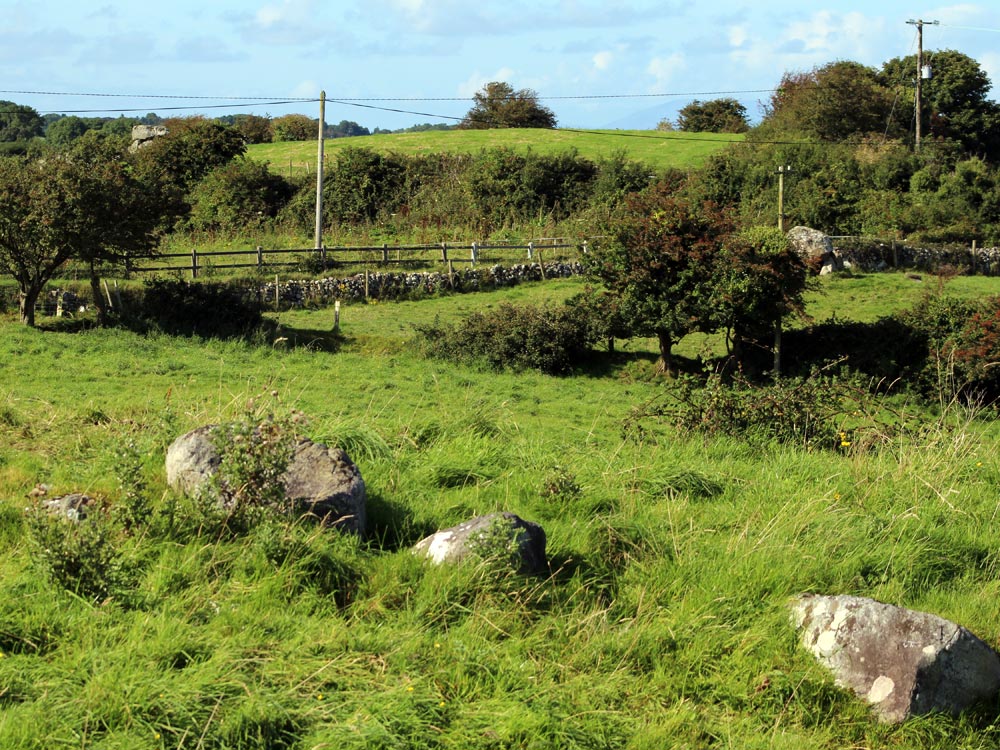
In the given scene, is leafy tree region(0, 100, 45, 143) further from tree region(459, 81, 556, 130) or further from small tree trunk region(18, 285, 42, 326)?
small tree trunk region(18, 285, 42, 326)

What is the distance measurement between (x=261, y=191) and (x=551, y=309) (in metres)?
28.6

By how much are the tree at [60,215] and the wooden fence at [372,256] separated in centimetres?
656

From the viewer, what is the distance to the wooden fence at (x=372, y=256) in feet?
112

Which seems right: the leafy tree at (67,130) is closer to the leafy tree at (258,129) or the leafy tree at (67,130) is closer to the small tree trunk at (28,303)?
the leafy tree at (258,129)

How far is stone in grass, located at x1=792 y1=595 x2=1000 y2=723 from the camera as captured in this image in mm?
4941

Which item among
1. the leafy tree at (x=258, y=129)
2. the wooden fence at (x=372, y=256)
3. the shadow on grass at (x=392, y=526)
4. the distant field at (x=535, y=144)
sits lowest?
the shadow on grass at (x=392, y=526)

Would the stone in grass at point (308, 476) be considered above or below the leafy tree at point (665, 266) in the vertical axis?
below

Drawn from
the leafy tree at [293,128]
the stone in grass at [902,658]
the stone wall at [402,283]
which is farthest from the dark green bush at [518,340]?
the leafy tree at [293,128]

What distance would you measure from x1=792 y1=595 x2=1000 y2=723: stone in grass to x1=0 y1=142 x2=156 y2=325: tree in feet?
69.8

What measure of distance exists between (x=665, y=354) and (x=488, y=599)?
2099 cm

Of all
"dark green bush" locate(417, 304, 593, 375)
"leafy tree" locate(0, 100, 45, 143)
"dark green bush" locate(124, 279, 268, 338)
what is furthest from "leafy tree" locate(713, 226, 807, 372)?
"leafy tree" locate(0, 100, 45, 143)

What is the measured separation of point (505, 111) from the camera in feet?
241

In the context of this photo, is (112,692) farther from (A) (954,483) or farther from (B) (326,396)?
(B) (326,396)

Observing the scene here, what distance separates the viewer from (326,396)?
17.7 m
